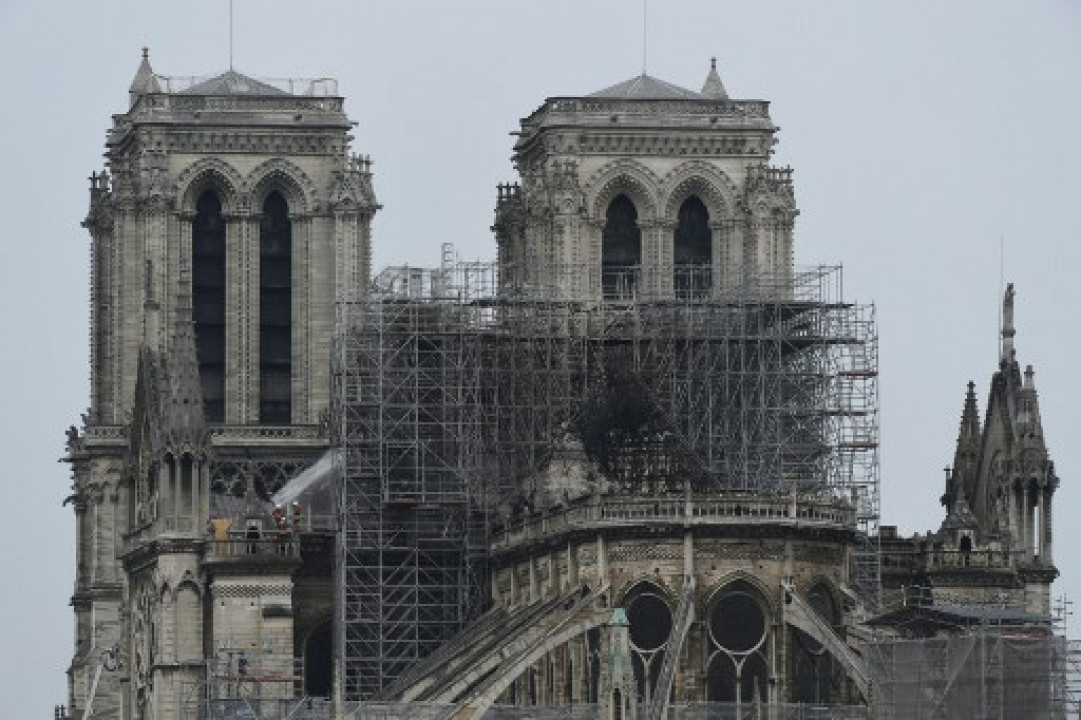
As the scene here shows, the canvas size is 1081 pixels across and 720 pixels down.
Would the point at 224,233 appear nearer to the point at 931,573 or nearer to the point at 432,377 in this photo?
the point at 432,377

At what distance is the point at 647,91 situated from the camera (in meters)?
166

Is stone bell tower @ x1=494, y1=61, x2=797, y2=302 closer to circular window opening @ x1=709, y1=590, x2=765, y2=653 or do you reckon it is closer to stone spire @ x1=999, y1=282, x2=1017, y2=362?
stone spire @ x1=999, y1=282, x2=1017, y2=362

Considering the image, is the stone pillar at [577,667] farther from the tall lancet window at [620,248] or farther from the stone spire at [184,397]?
the tall lancet window at [620,248]

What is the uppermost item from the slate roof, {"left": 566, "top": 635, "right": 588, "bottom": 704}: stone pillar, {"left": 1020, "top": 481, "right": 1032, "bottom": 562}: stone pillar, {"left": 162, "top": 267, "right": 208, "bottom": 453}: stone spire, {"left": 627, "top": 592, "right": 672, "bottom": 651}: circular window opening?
the slate roof

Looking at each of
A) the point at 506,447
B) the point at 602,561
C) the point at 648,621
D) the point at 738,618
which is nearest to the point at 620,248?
the point at 506,447

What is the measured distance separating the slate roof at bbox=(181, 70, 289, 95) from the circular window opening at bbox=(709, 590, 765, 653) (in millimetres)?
29801

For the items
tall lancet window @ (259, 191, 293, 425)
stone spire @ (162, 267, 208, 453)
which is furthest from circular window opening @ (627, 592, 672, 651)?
tall lancet window @ (259, 191, 293, 425)

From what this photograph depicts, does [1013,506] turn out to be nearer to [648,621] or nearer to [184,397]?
[648,621]

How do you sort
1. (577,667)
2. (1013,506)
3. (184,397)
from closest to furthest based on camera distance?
1. (577,667)
2. (184,397)
3. (1013,506)

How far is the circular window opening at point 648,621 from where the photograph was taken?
144500 mm

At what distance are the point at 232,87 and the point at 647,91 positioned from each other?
40.6ft

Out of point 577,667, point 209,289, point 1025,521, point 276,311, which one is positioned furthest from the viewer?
point 276,311

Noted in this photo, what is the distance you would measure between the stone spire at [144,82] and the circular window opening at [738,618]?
31183 mm

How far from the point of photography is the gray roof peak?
165250 mm
